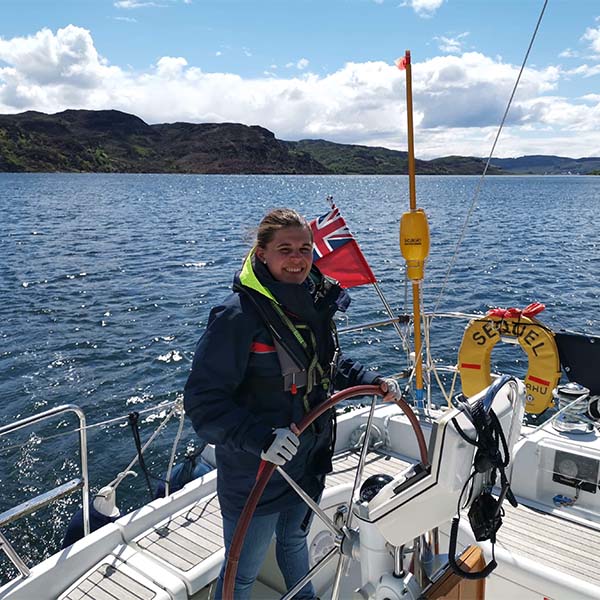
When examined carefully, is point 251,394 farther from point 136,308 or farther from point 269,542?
point 136,308

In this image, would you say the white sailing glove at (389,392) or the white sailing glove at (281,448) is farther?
the white sailing glove at (389,392)

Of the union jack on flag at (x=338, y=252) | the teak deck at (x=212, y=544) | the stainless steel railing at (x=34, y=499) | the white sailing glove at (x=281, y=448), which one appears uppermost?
the union jack on flag at (x=338, y=252)

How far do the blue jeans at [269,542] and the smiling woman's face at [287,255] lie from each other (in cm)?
91

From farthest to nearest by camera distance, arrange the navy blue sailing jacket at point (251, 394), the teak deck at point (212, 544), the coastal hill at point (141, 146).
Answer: the coastal hill at point (141, 146), the teak deck at point (212, 544), the navy blue sailing jacket at point (251, 394)

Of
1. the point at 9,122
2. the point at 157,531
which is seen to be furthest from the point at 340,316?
the point at 9,122

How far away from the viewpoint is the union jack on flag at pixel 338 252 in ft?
14.6

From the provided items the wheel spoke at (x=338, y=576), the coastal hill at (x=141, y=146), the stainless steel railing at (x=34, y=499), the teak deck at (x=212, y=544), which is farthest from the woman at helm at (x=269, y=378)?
the coastal hill at (x=141, y=146)

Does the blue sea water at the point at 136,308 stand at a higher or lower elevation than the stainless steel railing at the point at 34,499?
lower

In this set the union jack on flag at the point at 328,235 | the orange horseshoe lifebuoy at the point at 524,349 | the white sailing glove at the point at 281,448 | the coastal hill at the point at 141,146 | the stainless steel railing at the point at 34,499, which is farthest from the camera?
the coastal hill at the point at 141,146

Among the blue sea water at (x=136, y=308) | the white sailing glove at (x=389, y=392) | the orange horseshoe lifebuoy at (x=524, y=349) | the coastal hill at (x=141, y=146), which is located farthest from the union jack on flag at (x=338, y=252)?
the coastal hill at (x=141, y=146)

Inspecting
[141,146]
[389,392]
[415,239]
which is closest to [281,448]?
[389,392]

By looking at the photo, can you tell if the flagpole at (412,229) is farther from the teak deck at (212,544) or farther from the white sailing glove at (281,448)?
the white sailing glove at (281,448)

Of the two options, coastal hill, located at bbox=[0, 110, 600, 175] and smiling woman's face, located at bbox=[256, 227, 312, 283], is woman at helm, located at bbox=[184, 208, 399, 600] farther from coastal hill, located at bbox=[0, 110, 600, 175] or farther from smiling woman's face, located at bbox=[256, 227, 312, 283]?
coastal hill, located at bbox=[0, 110, 600, 175]

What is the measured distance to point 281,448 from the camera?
177 centimetres
